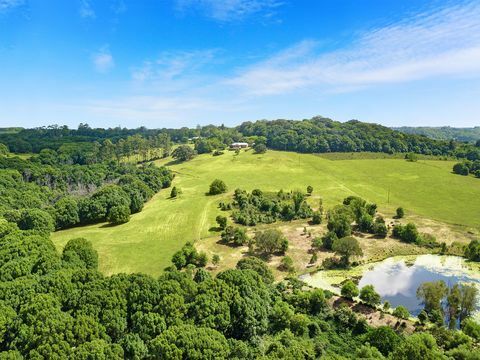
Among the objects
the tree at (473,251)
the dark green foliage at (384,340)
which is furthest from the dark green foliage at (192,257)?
the tree at (473,251)

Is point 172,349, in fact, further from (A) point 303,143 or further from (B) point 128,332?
Answer: (A) point 303,143

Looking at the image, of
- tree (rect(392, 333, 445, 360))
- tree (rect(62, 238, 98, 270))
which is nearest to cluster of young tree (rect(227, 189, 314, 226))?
tree (rect(62, 238, 98, 270))

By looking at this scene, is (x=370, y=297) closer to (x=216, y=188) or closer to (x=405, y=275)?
(x=405, y=275)

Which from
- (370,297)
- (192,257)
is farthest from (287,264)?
(192,257)

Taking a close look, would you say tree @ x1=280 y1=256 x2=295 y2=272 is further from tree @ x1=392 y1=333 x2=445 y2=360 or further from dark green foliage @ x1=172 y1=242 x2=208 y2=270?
tree @ x1=392 y1=333 x2=445 y2=360

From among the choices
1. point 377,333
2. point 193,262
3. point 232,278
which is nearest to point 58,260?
point 193,262

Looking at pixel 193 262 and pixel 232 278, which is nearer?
pixel 232 278
